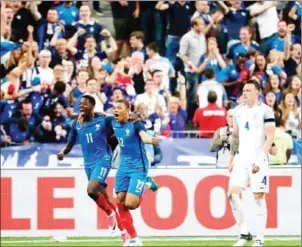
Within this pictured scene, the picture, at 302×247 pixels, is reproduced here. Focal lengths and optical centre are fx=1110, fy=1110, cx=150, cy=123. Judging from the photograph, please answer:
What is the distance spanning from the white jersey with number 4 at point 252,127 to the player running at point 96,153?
1.94 metres

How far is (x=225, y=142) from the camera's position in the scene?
1744cm

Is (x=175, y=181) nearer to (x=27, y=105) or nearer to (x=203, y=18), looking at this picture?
(x=27, y=105)

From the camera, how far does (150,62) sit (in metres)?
21.6

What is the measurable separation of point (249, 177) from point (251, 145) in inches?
16.7

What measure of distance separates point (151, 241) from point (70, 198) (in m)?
1.53

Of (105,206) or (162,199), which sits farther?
(162,199)

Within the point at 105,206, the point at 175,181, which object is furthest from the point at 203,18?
the point at 105,206

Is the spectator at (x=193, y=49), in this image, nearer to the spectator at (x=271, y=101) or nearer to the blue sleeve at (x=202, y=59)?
the blue sleeve at (x=202, y=59)

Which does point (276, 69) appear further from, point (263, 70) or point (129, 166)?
point (129, 166)

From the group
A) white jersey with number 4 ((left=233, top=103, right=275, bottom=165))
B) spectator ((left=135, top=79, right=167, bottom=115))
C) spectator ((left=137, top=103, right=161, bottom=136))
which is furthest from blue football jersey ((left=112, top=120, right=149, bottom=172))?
spectator ((left=135, top=79, right=167, bottom=115))

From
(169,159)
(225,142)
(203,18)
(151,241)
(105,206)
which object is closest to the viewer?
(105,206)

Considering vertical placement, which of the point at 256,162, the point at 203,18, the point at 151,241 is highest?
the point at 203,18

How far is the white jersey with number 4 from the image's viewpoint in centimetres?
1438

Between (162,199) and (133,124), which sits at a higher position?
(133,124)
